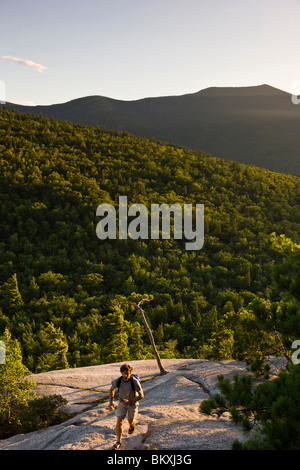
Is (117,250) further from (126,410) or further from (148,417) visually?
(126,410)

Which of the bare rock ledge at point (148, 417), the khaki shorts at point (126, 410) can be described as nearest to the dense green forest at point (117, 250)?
the bare rock ledge at point (148, 417)

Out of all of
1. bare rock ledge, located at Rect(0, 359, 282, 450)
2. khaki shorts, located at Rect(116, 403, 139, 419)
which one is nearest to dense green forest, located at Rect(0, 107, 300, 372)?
bare rock ledge, located at Rect(0, 359, 282, 450)

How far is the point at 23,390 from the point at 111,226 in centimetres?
6458

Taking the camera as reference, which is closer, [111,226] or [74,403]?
[74,403]

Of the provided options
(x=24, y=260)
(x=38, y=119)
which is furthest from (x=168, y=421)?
(x=38, y=119)

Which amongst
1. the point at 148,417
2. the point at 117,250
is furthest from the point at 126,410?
the point at 117,250

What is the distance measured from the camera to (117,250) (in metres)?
73.9

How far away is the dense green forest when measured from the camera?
43.0m

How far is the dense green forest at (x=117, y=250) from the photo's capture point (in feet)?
141

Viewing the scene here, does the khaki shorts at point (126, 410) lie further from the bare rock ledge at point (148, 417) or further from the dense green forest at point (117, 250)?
the dense green forest at point (117, 250)

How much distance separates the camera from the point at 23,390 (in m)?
16.3

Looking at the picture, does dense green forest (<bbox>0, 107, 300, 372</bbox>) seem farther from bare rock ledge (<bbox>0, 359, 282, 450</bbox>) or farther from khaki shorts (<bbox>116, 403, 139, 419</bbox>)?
khaki shorts (<bbox>116, 403, 139, 419</bbox>)
